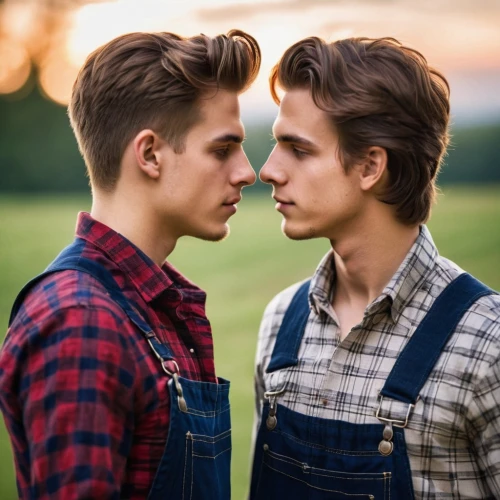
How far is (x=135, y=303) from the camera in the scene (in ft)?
5.18

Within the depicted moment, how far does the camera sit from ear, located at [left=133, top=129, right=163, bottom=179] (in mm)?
1648

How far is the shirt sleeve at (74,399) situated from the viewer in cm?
130

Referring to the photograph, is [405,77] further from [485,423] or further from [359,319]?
[485,423]

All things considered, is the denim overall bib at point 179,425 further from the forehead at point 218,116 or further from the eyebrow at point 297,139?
the eyebrow at point 297,139

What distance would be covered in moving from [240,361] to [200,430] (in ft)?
15.0

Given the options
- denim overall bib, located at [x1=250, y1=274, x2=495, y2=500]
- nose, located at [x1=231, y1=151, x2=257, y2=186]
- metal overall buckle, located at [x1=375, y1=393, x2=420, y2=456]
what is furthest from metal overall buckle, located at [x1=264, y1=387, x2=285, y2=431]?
nose, located at [x1=231, y1=151, x2=257, y2=186]

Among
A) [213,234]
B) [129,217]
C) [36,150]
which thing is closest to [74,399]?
[129,217]

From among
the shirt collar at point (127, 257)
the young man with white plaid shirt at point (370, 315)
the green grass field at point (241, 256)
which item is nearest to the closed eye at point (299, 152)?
the young man with white plaid shirt at point (370, 315)

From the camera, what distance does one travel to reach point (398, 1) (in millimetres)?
5176

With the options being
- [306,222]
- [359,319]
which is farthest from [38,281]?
[359,319]

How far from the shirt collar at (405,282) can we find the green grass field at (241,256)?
377 cm

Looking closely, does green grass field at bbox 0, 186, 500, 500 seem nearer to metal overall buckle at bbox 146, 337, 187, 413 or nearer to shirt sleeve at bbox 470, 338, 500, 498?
metal overall buckle at bbox 146, 337, 187, 413

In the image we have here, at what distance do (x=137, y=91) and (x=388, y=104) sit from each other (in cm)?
68

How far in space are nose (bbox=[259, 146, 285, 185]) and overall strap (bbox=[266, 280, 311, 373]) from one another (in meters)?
0.36
